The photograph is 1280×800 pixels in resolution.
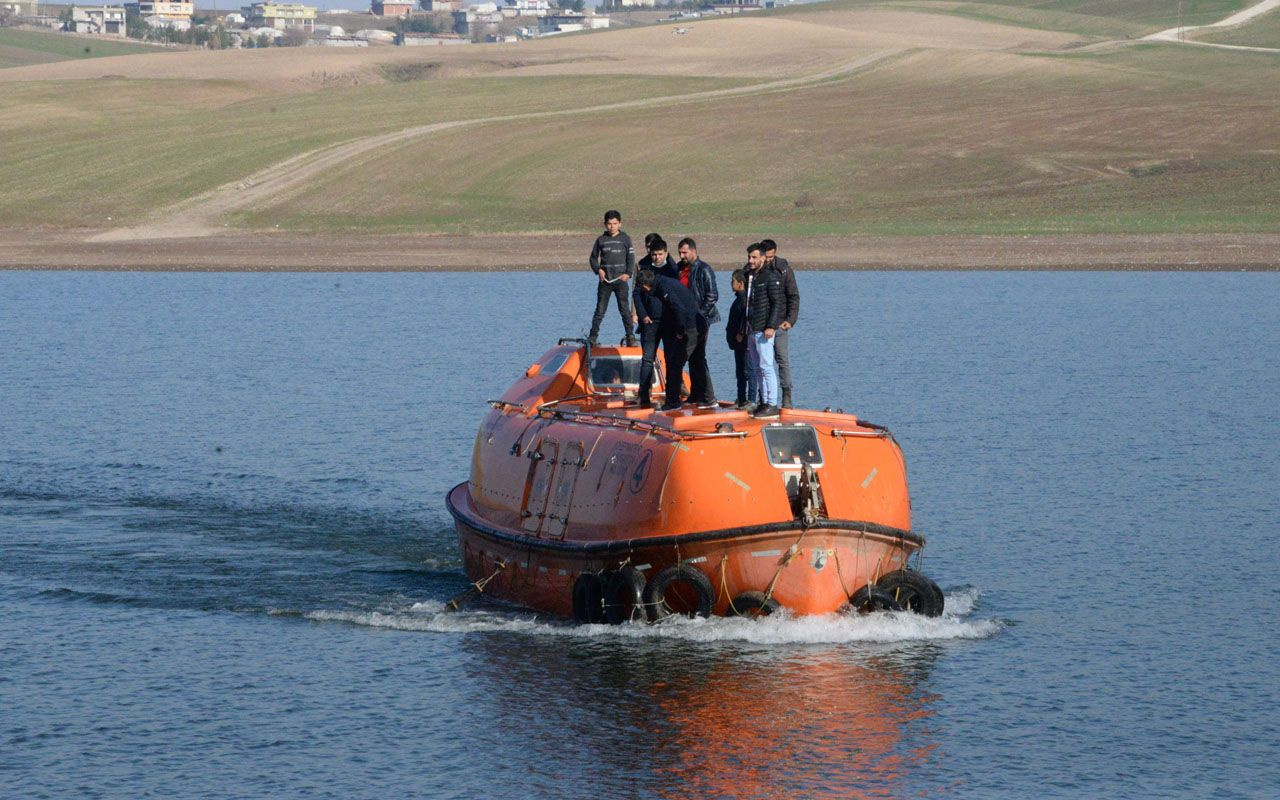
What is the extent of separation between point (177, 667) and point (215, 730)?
2.22 m

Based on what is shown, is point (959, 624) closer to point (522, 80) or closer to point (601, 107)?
point (601, 107)

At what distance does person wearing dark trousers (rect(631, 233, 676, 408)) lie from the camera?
2208 cm

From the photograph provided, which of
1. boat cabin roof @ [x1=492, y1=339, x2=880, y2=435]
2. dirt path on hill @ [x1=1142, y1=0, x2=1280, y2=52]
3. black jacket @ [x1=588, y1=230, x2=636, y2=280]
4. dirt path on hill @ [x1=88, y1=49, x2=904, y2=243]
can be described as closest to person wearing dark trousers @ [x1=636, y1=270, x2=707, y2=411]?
boat cabin roof @ [x1=492, y1=339, x2=880, y2=435]

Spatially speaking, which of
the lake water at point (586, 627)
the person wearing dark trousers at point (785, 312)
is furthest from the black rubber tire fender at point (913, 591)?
the person wearing dark trousers at point (785, 312)

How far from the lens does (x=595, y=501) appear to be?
2095cm

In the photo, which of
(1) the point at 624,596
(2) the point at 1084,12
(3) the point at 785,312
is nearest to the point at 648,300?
(3) the point at 785,312

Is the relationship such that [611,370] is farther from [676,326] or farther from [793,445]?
[793,445]

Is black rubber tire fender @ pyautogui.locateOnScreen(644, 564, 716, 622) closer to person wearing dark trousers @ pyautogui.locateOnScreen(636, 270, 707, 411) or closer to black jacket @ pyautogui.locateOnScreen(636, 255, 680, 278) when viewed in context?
person wearing dark trousers @ pyautogui.locateOnScreen(636, 270, 707, 411)

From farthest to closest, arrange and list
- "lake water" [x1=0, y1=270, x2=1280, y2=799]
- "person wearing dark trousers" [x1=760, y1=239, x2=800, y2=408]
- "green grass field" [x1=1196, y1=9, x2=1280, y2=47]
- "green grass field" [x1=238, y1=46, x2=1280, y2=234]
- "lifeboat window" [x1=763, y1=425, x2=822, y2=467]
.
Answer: "green grass field" [x1=1196, y1=9, x2=1280, y2=47] → "green grass field" [x1=238, y1=46, x2=1280, y2=234] → "person wearing dark trousers" [x1=760, y1=239, x2=800, y2=408] → "lifeboat window" [x1=763, y1=425, x2=822, y2=467] → "lake water" [x1=0, y1=270, x2=1280, y2=799]

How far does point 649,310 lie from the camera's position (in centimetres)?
2209

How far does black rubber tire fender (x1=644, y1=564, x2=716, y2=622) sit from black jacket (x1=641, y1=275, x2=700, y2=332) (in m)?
3.36

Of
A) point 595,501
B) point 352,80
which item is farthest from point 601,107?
point 595,501

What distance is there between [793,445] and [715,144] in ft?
227

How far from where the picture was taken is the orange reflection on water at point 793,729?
16.5 meters
